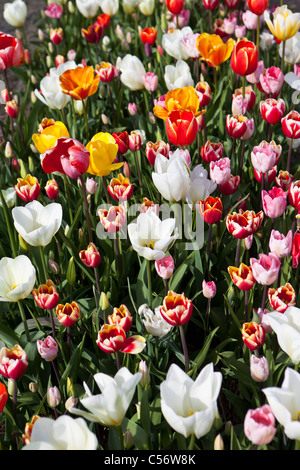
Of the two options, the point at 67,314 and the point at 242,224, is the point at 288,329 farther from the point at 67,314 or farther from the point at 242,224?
Result: the point at 67,314

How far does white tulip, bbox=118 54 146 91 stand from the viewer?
8.44 feet

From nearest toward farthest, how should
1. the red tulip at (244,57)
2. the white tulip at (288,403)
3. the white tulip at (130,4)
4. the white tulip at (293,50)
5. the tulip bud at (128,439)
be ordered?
the white tulip at (288,403) → the tulip bud at (128,439) → the red tulip at (244,57) → the white tulip at (293,50) → the white tulip at (130,4)

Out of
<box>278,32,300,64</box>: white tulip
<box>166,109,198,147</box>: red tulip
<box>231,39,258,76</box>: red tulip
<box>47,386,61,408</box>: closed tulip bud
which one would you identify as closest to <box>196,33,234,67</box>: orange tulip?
<box>231,39,258,76</box>: red tulip

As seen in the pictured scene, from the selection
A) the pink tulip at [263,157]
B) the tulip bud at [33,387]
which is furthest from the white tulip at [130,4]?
the tulip bud at [33,387]

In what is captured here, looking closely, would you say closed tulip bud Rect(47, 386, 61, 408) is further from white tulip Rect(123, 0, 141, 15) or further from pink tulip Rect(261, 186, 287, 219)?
white tulip Rect(123, 0, 141, 15)

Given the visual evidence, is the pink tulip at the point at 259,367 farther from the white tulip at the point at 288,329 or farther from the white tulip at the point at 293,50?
the white tulip at the point at 293,50

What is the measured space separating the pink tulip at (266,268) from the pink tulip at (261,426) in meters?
0.42

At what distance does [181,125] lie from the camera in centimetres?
188

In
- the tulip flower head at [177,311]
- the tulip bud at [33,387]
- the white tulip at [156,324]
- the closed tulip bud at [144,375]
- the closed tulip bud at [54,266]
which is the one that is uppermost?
the tulip flower head at [177,311]

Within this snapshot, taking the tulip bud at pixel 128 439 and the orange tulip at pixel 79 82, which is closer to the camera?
the tulip bud at pixel 128 439

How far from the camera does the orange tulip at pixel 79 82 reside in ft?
7.23
